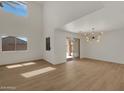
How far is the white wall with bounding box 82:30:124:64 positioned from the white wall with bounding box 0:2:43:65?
16.1 feet

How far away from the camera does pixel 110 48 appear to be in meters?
6.96

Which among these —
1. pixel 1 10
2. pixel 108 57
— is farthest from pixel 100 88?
pixel 1 10

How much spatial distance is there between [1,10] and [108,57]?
27.9 feet

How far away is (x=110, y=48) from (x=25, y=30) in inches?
269

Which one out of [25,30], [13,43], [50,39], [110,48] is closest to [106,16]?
[50,39]

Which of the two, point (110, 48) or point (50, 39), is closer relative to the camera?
point (50, 39)

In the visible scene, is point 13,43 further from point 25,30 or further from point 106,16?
point 106,16

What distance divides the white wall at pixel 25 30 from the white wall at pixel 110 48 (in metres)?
4.91

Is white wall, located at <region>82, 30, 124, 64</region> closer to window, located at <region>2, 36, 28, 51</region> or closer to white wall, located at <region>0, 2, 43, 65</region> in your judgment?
white wall, located at <region>0, 2, 43, 65</region>

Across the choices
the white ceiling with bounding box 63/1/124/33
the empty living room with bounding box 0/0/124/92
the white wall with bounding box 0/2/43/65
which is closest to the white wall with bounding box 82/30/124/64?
the empty living room with bounding box 0/0/124/92

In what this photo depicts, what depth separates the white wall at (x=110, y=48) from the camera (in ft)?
20.9

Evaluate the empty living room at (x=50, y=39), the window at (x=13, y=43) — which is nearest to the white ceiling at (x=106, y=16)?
the empty living room at (x=50, y=39)

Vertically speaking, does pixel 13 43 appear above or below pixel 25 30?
below

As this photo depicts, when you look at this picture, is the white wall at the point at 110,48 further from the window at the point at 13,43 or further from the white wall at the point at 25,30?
the window at the point at 13,43
